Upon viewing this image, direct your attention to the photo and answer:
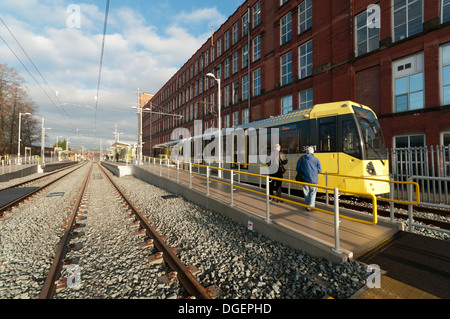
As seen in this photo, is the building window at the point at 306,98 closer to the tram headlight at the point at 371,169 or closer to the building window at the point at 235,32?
the tram headlight at the point at 371,169

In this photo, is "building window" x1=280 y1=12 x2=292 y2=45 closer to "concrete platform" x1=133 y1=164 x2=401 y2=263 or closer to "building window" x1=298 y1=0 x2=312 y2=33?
"building window" x1=298 y1=0 x2=312 y2=33

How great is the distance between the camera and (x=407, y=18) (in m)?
12.0

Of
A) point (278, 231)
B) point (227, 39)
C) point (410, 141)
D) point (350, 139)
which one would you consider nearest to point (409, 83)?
point (410, 141)

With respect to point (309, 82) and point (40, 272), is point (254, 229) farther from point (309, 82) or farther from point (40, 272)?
point (309, 82)

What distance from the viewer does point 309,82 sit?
685 inches

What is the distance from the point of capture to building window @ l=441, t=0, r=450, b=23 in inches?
415

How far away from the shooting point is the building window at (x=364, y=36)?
1341 centimetres

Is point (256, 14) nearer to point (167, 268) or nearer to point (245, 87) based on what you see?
point (245, 87)

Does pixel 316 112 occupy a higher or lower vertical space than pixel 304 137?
higher

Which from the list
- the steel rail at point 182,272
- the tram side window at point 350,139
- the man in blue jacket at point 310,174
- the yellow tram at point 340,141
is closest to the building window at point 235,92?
the yellow tram at point 340,141

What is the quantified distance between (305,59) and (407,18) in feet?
23.3

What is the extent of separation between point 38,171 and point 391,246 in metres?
30.8

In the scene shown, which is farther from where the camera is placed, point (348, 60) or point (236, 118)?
point (236, 118)
